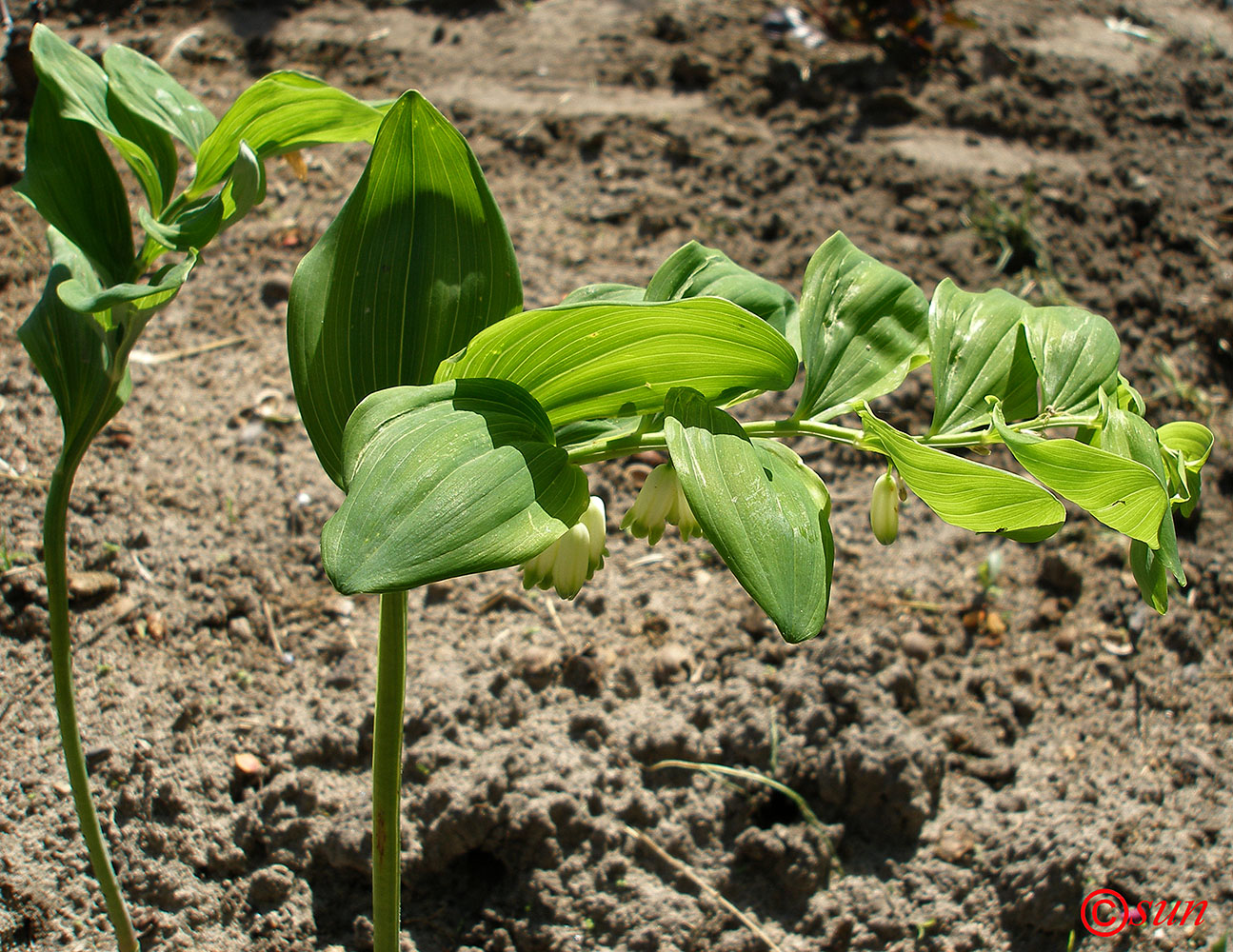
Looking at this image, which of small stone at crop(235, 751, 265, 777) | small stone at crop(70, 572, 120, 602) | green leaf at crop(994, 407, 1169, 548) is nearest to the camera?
green leaf at crop(994, 407, 1169, 548)

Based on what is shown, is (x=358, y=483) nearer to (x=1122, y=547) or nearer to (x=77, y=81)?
(x=77, y=81)

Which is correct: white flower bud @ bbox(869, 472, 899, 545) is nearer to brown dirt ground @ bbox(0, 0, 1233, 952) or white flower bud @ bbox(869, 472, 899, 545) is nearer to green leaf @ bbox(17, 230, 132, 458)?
brown dirt ground @ bbox(0, 0, 1233, 952)

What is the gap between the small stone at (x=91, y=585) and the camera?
1.97 meters

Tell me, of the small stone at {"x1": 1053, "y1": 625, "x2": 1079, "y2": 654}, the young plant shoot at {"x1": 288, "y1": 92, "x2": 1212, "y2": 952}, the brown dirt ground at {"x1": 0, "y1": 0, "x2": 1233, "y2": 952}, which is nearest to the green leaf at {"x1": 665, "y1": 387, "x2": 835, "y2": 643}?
the young plant shoot at {"x1": 288, "y1": 92, "x2": 1212, "y2": 952}

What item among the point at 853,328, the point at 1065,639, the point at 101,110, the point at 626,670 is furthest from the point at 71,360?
the point at 1065,639

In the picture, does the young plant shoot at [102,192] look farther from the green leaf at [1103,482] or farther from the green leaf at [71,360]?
the green leaf at [1103,482]

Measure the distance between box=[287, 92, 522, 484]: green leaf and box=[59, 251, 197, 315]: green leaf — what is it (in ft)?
0.48

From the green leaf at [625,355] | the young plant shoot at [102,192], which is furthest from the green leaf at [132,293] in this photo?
the green leaf at [625,355]

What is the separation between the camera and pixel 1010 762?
6.60 feet

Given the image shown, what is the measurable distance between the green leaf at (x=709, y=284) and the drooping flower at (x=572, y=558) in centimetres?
29

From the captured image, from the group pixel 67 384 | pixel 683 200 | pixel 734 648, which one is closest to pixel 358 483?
pixel 67 384

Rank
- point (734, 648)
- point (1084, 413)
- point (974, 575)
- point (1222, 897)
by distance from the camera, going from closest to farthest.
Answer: point (1084, 413), point (1222, 897), point (734, 648), point (974, 575)

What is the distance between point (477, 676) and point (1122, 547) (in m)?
1.70

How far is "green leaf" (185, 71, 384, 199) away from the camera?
4.24ft
